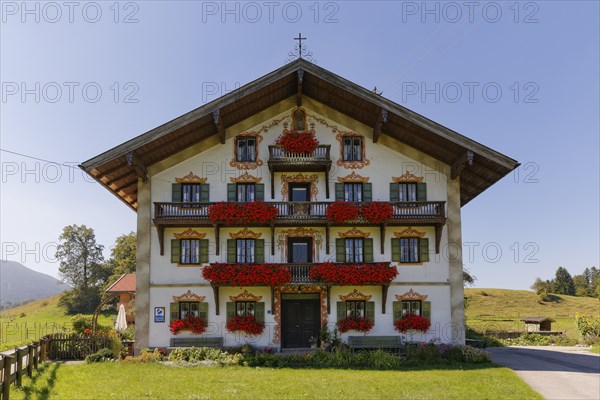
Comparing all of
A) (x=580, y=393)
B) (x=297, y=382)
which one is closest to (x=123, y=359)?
(x=297, y=382)

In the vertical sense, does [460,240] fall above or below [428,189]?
below

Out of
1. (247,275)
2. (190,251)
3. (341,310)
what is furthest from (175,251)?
(341,310)

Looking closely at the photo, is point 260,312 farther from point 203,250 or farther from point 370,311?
point 370,311

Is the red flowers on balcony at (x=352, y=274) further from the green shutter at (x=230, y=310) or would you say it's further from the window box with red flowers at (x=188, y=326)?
the window box with red flowers at (x=188, y=326)

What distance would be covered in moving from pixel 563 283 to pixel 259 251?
92.5 meters

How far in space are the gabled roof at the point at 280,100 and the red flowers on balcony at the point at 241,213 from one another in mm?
4054

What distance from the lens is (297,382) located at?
17.6 m

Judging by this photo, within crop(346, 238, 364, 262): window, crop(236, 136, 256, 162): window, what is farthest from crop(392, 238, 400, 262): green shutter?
crop(236, 136, 256, 162): window

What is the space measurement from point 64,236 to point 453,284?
66220 millimetres

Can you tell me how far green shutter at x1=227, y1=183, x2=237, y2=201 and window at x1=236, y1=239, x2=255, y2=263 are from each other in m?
2.10

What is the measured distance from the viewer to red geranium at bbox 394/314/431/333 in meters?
24.7

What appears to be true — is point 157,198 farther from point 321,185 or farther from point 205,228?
point 321,185

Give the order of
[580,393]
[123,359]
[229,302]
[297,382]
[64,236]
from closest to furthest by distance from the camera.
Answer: [580,393] → [297,382] → [123,359] → [229,302] → [64,236]

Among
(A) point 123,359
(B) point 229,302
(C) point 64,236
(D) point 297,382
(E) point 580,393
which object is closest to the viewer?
(E) point 580,393
